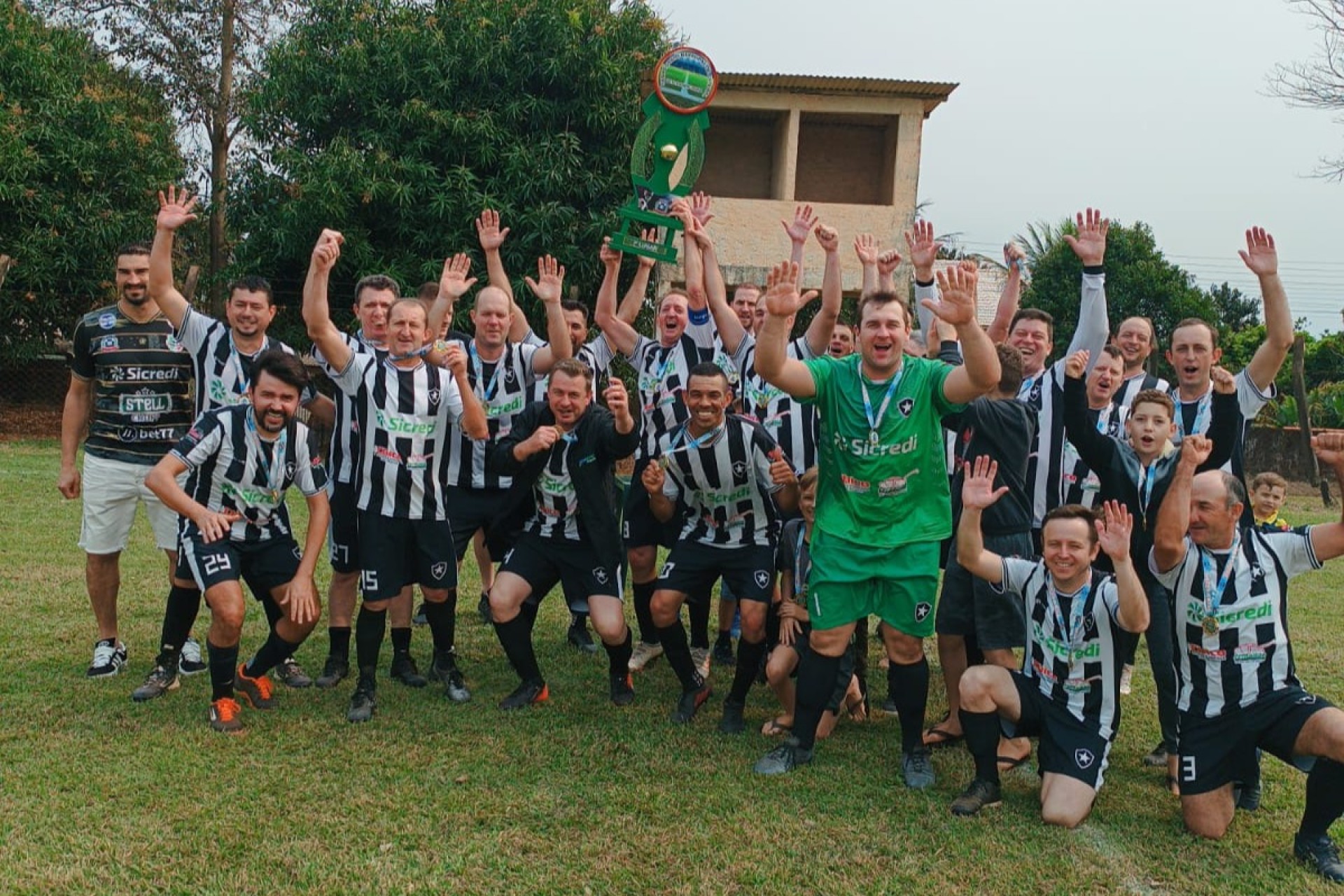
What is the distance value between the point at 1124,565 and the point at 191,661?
4650 millimetres

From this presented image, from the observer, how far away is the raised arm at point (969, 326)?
395 cm

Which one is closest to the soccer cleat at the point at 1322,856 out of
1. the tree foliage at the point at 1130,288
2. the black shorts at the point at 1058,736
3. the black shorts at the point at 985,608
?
the black shorts at the point at 1058,736

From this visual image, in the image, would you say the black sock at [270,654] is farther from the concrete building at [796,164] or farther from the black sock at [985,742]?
the concrete building at [796,164]

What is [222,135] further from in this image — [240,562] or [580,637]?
→ [240,562]

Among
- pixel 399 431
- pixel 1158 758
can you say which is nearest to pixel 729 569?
pixel 399 431

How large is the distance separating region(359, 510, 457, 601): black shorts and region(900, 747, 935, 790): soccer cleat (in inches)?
90.9

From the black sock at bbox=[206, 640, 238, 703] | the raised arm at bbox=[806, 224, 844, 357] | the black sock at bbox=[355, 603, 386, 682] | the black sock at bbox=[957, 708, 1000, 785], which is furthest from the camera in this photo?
the raised arm at bbox=[806, 224, 844, 357]

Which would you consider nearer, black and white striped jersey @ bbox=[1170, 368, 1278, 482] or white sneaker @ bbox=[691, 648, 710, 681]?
black and white striped jersey @ bbox=[1170, 368, 1278, 482]

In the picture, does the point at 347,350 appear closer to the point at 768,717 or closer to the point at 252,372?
the point at 252,372

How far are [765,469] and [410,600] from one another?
204 centimetres

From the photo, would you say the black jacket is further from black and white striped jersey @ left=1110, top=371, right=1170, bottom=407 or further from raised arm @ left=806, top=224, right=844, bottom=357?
black and white striped jersey @ left=1110, top=371, right=1170, bottom=407

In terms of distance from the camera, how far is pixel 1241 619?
412 centimetres

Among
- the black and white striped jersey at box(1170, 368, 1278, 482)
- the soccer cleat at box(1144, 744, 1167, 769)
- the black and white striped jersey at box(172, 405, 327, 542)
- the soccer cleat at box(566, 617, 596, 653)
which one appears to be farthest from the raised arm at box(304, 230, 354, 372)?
the soccer cleat at box(1144, 744, 1167, 769)

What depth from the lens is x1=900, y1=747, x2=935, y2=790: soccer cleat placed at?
4.49m
